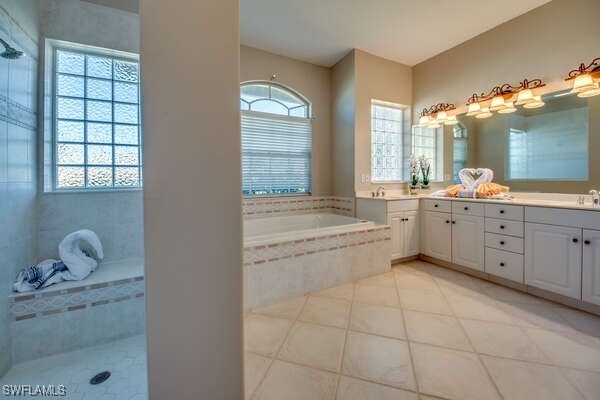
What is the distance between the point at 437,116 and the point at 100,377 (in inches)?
166

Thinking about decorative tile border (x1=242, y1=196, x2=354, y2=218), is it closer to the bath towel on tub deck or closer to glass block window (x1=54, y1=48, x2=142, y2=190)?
glass block window (x1=54, y1=48, x2=142, y2=190)

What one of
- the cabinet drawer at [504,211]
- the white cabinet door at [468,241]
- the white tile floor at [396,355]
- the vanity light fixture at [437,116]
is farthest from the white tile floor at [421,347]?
the vanity light fixture at [437,116]

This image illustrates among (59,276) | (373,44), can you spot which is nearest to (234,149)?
(59,276)

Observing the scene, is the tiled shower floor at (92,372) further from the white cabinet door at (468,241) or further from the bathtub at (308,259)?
the white cabinet door at (468,241)

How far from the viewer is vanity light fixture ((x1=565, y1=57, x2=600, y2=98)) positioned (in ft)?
6.75

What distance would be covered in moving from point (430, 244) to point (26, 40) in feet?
14.0

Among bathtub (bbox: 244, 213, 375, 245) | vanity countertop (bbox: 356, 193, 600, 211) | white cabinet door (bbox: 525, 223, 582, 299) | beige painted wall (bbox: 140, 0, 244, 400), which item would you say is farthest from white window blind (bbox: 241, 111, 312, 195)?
white cabinet door (bbox: 525, 223, 582, 299)

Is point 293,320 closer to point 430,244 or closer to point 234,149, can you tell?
point 234,149

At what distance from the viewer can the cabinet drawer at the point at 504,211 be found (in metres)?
2.24

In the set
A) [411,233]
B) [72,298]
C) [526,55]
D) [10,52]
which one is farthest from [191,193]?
[526,55]

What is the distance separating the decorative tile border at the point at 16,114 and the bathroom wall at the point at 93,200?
0.55 m

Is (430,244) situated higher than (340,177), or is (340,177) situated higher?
(340,177)

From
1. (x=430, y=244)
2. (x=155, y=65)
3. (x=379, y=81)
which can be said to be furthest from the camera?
(x=379, y=81)

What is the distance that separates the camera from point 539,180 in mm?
2514
